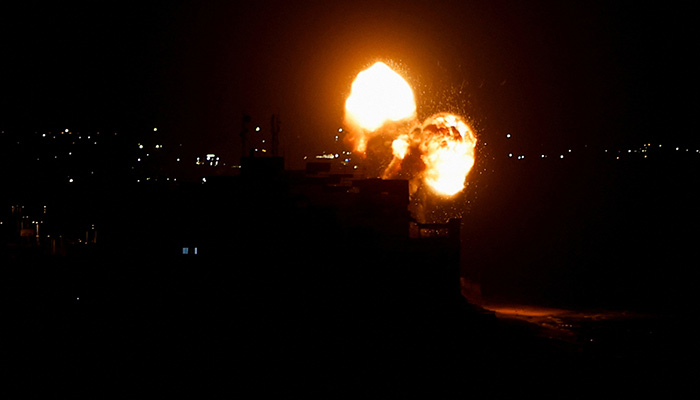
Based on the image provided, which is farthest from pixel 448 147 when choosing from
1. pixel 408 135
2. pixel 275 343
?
pixel 275 343

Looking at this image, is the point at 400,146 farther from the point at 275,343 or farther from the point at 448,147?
the point at 275,343

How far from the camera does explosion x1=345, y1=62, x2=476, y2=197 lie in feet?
122

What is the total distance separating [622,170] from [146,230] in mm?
91701

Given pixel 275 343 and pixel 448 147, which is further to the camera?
pixel 448 147

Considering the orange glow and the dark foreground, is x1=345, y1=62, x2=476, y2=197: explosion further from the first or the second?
the dark foreground

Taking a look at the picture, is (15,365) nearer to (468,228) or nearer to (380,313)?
(380,313)

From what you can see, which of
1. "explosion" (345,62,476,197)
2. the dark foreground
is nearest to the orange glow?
"explosion" (345,62,476,197)

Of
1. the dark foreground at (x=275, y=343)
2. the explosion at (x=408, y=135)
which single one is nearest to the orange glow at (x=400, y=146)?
the explosion at (x=408, y=135)

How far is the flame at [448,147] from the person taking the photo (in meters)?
37.2

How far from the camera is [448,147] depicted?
37344 millimetres

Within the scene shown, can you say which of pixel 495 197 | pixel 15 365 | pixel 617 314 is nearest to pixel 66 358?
pixel 15 365

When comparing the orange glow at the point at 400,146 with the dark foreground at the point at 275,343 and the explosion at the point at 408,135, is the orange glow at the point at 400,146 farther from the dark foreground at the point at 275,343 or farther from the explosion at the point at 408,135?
the dark foreground at the point at 275,343

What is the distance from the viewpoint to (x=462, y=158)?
37.4 meters

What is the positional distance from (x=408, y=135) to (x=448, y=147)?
243 centimetres
